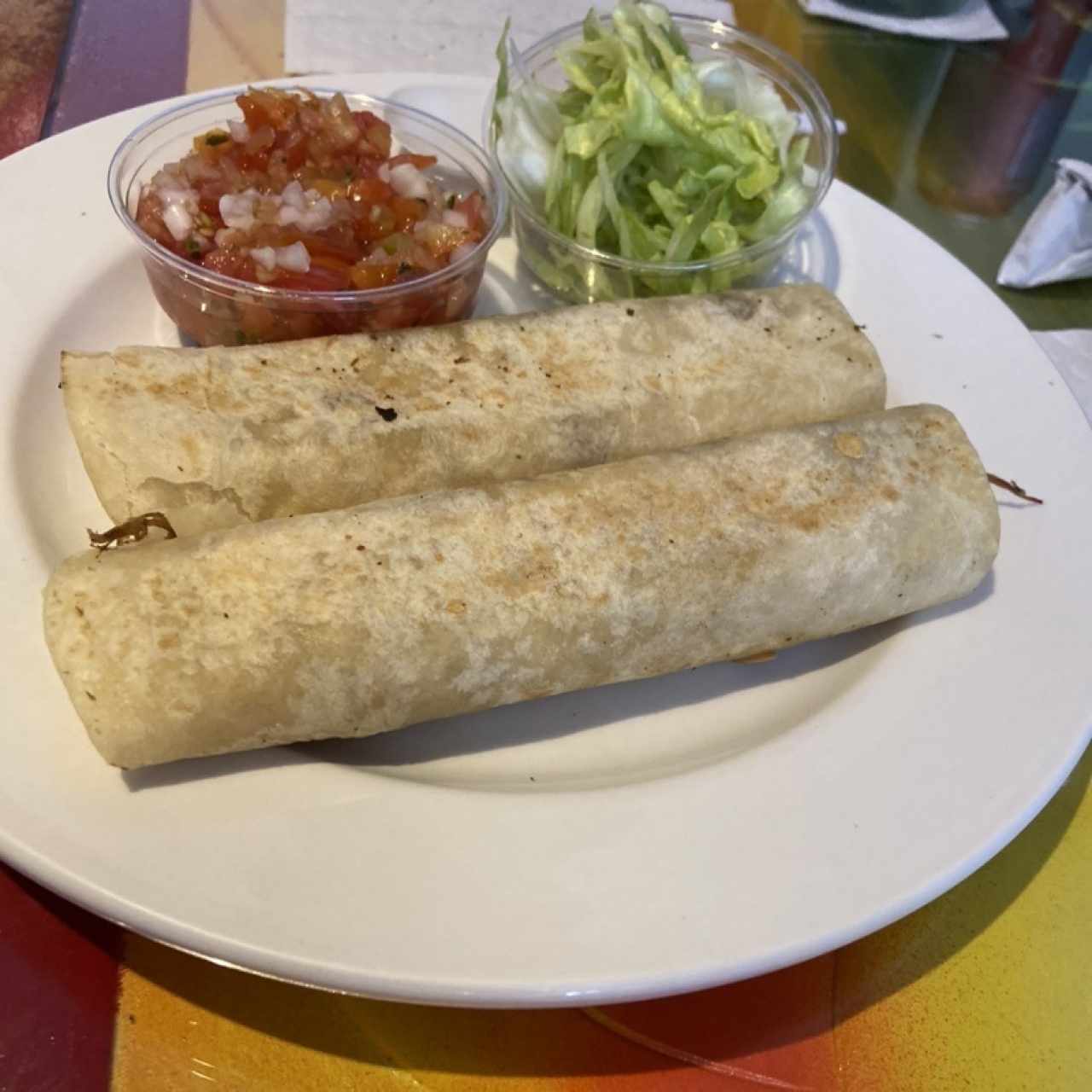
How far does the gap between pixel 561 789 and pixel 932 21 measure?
452 cm

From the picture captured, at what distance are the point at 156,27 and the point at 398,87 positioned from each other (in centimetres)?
129

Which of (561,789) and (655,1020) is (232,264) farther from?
(655,1020)

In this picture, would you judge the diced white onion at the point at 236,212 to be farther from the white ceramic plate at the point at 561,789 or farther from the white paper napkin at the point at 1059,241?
Answer: the white paper napkin at the point at 1059,241

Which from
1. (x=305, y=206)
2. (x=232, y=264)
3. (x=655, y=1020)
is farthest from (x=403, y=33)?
(x=655, y=1020)

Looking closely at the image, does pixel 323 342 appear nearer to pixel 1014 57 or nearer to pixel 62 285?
pixel 62 285

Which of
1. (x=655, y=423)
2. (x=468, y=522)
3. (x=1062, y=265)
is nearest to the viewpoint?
(x=468, y=522)

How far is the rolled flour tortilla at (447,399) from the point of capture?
1.77 metres

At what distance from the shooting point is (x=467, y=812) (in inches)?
61.6

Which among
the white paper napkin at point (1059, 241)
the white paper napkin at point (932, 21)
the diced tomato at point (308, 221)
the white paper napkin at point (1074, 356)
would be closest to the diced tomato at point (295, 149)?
the diced tomato at point (308, 221)

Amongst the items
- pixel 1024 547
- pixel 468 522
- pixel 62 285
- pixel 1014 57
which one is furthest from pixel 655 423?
pixel 1014 57

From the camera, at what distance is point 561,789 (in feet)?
5.73

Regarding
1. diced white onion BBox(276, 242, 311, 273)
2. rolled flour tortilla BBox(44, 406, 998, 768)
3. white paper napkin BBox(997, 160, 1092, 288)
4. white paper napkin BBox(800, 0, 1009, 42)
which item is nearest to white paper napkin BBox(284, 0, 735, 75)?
white paper napkin BBox(800, 0, 1009, 42)

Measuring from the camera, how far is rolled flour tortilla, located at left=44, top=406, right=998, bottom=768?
1.52 m

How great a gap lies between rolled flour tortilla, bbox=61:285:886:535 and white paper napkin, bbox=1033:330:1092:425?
3.26 feet
